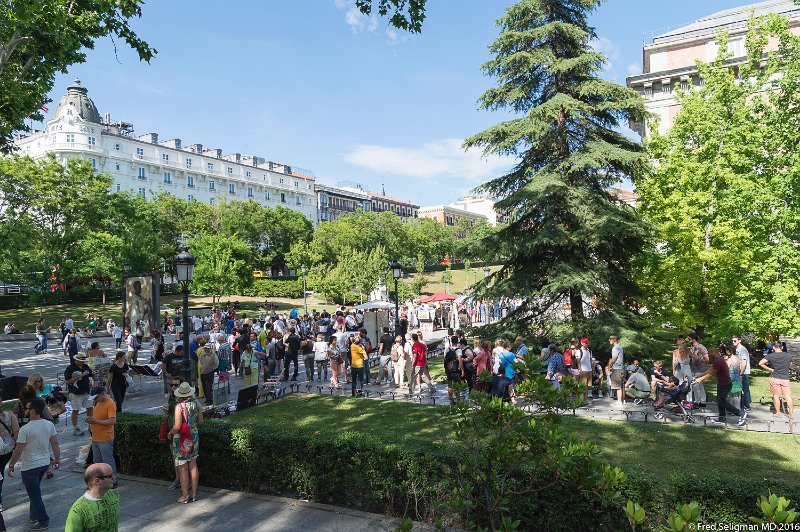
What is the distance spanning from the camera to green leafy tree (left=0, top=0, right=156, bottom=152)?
914 cm

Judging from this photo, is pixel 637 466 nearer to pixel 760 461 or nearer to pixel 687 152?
pixel 760 461

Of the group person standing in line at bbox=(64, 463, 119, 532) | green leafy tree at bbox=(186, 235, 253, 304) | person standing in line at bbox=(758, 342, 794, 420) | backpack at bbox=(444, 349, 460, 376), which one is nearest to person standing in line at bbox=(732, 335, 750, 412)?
person standing in line at bbox=(758, 342, 794, 420)

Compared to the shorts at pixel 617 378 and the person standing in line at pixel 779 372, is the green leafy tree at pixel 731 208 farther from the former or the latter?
the shorts at pixel 617 378

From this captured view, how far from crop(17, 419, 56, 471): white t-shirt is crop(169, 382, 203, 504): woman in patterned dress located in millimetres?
1414

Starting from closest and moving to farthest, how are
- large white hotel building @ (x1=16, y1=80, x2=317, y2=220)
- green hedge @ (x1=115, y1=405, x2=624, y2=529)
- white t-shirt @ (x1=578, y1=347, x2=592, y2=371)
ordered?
green hedge @ (x1=115, y1=405, x2=624, y2=529), white t-shirt @ (x1=578, y1=347, x2=592, y2=371), large white hotel building @ (x1=16, y1=80, x2=317, y2=220)

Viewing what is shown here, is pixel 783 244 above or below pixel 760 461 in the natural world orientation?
above

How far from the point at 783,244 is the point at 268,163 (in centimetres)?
9251

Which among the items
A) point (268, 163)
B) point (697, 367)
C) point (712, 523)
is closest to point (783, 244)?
point (697, 367)

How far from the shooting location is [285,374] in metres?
16.2

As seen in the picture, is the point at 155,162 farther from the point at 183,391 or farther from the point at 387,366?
the point at 183,391

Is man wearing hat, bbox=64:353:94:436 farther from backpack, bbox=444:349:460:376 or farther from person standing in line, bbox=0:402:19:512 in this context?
backpack, bbox=444:349:460:376

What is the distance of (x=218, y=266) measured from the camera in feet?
160

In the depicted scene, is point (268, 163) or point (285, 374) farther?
point (268, 163)

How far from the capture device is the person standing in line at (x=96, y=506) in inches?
157
